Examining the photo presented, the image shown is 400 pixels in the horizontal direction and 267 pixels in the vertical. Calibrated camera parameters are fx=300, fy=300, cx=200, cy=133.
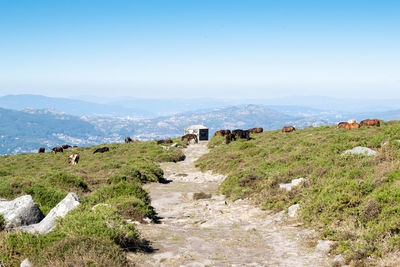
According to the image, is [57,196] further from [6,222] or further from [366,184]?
[366,184]

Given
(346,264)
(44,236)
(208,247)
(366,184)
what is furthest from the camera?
(366,184)

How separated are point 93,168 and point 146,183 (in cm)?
756

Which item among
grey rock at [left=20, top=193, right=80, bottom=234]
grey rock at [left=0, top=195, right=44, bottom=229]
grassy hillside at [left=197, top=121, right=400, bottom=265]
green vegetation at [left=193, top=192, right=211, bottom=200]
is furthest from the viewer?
green vegetation at [left=193, top=192, right=211, bottom=200]

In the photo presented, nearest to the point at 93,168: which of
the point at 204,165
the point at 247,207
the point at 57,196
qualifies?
the point at 204,165

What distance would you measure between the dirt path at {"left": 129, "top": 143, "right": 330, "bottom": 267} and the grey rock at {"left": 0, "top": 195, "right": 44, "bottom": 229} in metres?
3.53

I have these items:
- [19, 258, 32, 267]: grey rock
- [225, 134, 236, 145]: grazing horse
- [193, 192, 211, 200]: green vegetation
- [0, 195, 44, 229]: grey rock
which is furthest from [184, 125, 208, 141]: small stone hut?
[19, 258, 32, 267]: grey rock

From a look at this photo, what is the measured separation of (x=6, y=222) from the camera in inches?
355

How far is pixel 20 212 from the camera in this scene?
9.59 m

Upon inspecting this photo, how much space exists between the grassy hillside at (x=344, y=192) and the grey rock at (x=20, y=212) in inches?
358

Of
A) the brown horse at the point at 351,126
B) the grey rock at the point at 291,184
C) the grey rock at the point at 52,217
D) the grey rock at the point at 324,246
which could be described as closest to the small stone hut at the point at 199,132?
the brown horse at the point at 351,126

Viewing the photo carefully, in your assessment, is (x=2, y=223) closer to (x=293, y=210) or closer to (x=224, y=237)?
(x=224, y=237)

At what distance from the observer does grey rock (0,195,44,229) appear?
30.6ft

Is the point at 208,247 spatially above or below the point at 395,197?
below

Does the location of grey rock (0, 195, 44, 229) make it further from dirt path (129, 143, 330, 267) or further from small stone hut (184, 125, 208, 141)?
small stone hut (184, 125, 208, 141)
